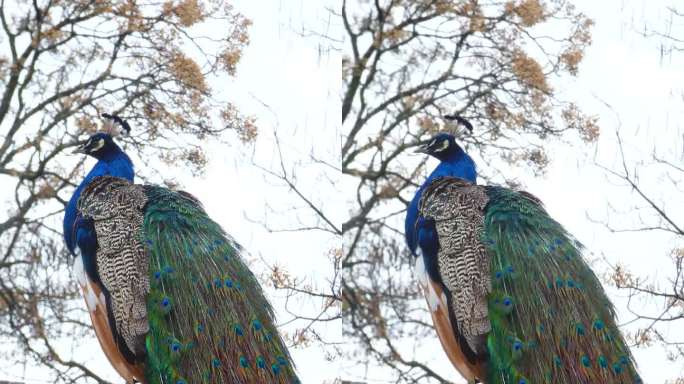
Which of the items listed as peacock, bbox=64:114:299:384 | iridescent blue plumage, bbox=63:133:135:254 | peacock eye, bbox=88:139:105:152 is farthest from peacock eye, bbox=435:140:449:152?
peacock eye, bbox=88:139:105:152

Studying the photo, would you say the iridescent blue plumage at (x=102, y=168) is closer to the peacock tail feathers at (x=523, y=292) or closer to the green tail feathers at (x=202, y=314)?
the green tail feathers at (x=202, y=314)

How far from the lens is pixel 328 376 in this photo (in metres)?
3.53

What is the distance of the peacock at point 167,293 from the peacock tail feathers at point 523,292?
1.69ft

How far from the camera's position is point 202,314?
250cm

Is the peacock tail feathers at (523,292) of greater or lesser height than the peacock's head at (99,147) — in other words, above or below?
below

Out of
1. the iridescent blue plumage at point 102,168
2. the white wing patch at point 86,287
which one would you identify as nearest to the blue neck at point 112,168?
the iridescent blue plumage at point 102,168

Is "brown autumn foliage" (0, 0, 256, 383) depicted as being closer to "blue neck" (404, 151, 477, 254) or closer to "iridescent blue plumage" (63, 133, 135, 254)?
"iridescent blue plumage" (63, 133, 135, 254)

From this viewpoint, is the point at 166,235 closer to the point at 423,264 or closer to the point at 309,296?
the point at 423,264

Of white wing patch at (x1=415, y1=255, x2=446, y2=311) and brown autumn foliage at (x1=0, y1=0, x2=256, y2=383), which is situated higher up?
brown autumn foliage at (x1=0, y1=0, x2=256, y2=383)

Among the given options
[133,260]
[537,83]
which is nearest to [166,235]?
[133,260]

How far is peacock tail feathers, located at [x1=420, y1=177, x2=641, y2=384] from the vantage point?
236 centimetres

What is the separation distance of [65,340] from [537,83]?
1.90 meters

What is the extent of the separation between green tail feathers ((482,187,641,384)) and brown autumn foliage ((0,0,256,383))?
132cm

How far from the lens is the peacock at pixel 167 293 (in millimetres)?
2455
